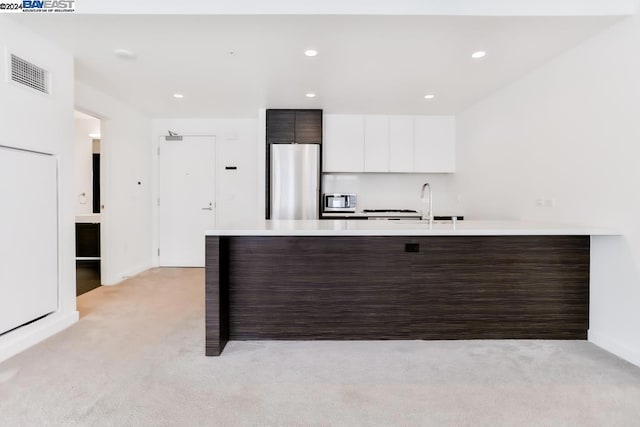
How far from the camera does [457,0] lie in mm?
2340

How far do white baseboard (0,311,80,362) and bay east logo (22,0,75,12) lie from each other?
2228mm

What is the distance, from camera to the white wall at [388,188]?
5.52 metres

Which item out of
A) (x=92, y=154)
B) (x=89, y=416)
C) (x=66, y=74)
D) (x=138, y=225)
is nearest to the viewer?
(x=89, y=416)

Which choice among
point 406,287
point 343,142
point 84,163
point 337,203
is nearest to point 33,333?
point 406,287

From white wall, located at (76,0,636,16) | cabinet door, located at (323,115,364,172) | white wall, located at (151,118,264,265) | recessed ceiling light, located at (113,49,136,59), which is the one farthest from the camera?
white wall, located at (151,118,264,265)

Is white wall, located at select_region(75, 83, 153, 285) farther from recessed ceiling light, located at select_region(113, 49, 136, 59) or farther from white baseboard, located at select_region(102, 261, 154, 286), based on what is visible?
recessed ceiling light, located at select_region(113, 49, 136, 59)

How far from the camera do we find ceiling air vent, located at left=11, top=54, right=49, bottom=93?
253 centimetres

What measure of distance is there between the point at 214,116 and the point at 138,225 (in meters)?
1.95

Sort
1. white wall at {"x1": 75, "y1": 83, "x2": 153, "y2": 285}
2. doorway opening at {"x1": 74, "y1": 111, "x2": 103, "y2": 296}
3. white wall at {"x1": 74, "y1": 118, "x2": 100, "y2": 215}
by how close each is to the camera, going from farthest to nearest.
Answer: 1. white wall at {"x1": 74, "y1": 118, "x2": 100, "y2": 215}
2. doorway opening at {"x1": 74, "y1": 111, "x2": 103, "y2": 296}
3. white wall at {"x1": 75, "y1": 83, "x2": 153, "y2": 285}

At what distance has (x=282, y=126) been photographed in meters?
4.86

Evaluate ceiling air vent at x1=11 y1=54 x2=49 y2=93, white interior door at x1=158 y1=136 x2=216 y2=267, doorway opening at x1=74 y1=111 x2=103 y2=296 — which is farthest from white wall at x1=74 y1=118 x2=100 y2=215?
ceiling air vent at x1=11 y1=54 x2=49 y2=93

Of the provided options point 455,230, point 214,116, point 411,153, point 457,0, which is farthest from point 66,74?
point 411,153

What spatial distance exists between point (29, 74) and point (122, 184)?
2226 millimetres

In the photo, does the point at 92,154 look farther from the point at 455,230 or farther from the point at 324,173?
the point at 455,230
